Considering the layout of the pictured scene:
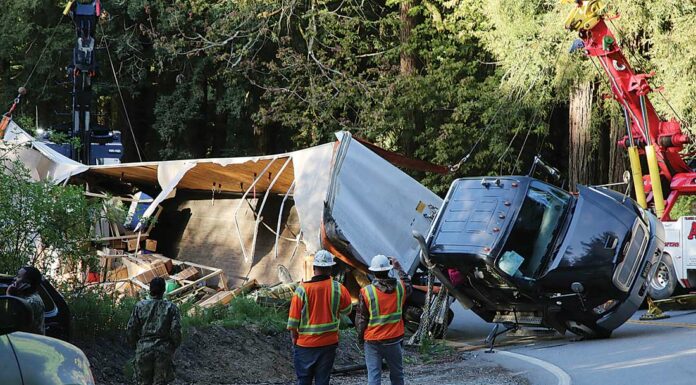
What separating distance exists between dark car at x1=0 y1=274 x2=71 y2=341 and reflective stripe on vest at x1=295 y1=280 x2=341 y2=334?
82.7 inches

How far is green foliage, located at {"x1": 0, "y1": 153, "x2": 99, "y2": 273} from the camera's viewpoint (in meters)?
10.7

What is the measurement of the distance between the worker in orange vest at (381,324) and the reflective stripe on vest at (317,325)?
0.29 metres

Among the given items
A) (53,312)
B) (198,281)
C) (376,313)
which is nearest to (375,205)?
(198,281)

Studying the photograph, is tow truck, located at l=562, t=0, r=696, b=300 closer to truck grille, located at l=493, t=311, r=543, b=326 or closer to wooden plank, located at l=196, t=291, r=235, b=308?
truck grille, located at l=493, t=311, r=543, b=326

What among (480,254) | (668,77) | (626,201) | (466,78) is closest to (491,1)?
(466,78)

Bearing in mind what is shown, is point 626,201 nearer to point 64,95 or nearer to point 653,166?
point 653,166

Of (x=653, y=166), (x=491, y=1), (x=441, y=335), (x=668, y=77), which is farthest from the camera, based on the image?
(x=491, y=1)

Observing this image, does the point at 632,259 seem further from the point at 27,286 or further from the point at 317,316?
the point at 27,286

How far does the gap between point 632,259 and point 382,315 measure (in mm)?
6135

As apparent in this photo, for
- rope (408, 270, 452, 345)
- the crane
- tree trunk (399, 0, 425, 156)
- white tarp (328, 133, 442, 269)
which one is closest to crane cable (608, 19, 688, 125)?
the crane

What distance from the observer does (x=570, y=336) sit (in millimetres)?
14766

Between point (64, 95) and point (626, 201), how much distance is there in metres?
25.1

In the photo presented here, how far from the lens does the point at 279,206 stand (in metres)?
19.0

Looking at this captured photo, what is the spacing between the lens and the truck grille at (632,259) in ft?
44.1
